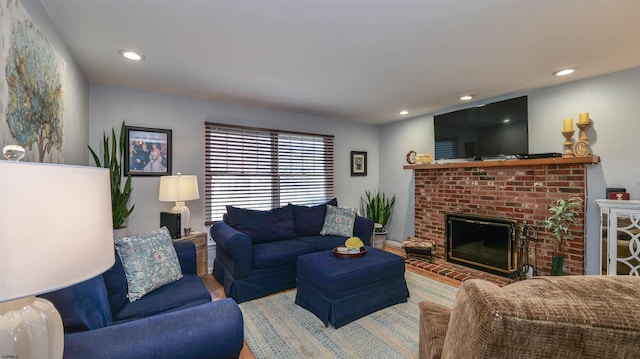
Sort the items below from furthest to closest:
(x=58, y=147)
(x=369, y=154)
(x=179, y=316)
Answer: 1. (x=369, y=154)
2. (x=58, y=147)
3. (x=179, y=316)

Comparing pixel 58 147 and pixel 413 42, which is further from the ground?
pixel 413 42

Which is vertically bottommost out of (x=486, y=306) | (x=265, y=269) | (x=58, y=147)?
(x=265, y=269)

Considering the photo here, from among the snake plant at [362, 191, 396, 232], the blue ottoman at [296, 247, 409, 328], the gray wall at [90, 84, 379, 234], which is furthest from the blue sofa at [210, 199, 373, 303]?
the snake plant at [362, 191, 396, 232]

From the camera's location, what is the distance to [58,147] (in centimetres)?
185

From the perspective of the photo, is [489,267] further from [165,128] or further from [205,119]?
[165,128]

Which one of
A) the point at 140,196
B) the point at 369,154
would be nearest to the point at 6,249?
the point at 140,196

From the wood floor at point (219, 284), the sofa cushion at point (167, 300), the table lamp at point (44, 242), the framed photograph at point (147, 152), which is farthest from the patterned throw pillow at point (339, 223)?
the table lamp at point (44, 242)

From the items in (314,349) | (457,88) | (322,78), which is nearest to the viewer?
(314,349)

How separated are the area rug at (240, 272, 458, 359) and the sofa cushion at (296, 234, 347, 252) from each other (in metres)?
0.74

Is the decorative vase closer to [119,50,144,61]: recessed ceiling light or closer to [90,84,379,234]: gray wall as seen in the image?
[90,84,379,234]: gray wall

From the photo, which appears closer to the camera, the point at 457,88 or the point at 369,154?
the point at 457,88

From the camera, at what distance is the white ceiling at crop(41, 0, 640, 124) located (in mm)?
1682

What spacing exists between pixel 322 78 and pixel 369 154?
8.78 feet

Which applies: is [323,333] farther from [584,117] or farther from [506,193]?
[584,117]
